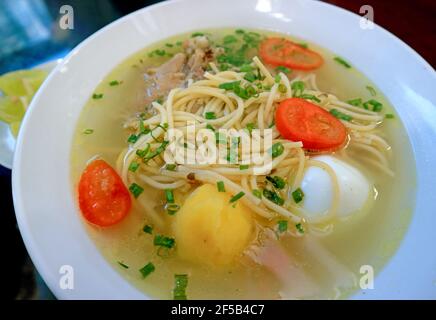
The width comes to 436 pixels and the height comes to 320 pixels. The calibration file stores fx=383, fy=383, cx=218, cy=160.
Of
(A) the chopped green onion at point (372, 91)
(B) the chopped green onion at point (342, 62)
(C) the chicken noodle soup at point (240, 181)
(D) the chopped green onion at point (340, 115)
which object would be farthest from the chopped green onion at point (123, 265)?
(B) the chopped green onion at point (342, 62)

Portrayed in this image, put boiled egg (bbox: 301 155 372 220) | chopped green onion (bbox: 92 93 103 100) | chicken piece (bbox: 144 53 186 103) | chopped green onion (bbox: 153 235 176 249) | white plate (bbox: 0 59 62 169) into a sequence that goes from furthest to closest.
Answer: chicken piece (bbox: 144 53 186 103), chopped green onion (bbox: 92 93 103 100), white plate (bbox: 0 59 62 169), boiled egg (bbox: 301 155 372 220), chopped green onion (bbox: 153 235 176 249)

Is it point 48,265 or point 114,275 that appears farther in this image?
point 114,275

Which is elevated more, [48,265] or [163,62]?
[163,62]

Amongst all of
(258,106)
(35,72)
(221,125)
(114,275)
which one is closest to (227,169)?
(221,125)

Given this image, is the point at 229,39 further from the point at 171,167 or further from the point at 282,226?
the point at 282,226

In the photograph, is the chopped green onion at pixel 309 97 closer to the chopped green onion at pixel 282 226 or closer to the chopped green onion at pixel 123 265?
the chopped green onion at pixel 282 226

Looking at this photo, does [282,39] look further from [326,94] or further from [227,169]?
[227,169]

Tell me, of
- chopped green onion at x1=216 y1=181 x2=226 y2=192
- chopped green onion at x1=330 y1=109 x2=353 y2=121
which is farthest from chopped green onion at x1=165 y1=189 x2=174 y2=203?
chopped green onion at x1=330 y1=109 x2=353 y2=121

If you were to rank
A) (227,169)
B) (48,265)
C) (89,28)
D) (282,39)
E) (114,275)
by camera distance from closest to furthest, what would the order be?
(48,265)
(114,275)
(227,169)
(282,39)
(89,28)

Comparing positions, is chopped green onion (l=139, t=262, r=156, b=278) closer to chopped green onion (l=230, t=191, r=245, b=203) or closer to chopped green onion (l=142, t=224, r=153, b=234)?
chopped green onion (l=142, t=224, r=153, b=234)
